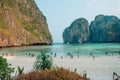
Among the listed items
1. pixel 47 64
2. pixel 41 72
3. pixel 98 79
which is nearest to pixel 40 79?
pixel 41 72

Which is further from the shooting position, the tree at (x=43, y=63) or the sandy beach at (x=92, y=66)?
the sandy beach at (x=92, y=66)

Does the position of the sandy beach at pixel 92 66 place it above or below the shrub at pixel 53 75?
below

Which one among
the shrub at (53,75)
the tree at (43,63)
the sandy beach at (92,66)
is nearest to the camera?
the shrub at (53,75)

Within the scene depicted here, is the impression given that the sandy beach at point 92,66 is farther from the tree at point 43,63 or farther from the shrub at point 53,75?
the shrub at point 53,75

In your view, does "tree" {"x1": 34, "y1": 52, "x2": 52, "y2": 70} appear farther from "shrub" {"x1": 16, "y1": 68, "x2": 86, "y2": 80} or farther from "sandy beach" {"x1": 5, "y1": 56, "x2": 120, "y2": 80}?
"shrub" {"x1": 16, "y1": 68, "x2": 86, "y2": 80}

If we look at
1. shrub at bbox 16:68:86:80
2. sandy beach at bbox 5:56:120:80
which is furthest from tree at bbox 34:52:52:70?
shrub at bbox 16:68:86:80

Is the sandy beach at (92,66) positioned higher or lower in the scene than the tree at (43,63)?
lower

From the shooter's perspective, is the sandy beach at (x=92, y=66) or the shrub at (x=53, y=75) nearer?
the shrub at (x=53, y=75)

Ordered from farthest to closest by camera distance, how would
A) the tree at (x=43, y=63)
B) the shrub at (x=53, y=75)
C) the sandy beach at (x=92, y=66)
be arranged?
the sandy beach at (x=92, y=66) → the tree at (x=43, y=63) → the shrub at (x=53, y=75)

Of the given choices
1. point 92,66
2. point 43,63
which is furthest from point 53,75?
point 92,66

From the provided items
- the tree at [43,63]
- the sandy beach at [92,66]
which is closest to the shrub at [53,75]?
the tree at [43,63]

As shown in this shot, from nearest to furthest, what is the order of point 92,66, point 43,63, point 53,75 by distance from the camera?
point 53,75 → point 43,63 → point 92,66

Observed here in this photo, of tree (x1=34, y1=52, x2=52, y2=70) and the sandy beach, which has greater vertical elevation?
tree (x1=34, y1=52, x2=52, y2=70)

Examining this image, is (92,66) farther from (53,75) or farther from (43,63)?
(53,75)
